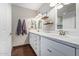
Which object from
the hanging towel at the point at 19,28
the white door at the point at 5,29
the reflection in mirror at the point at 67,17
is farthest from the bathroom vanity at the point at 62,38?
the white door at the point at 5,29

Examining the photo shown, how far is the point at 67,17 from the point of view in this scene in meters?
1.42

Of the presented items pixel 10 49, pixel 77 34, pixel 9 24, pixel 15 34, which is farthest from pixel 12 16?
pixel 77 34

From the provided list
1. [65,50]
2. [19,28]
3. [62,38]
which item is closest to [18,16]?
[19,28]

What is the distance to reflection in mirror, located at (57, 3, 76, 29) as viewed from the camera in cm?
127

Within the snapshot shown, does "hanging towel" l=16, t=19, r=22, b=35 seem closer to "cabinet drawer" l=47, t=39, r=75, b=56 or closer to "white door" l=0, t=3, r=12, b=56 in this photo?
"white door" l=0, t=3, r=12, b=56

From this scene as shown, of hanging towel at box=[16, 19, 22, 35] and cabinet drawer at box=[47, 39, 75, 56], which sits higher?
hanging towel at box=[16, 19, 22, 35]

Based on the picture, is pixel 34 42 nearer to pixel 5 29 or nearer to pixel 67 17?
pixel 5 29

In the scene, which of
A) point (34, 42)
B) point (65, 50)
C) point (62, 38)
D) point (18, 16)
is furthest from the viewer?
point (34, 42)

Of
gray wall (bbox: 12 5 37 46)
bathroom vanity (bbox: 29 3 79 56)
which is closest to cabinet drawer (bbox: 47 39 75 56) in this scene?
bathroom vanity (bbox: 29 3 79 56)

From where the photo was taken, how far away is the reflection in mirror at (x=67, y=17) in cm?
127

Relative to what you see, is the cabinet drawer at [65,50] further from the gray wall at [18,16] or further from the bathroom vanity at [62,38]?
the gray wall at [18,16]

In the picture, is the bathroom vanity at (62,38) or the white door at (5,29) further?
the white door at (5,29)

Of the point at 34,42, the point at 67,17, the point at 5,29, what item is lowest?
the point at 34,42

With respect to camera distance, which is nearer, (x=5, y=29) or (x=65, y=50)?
(x=65, y=50)
